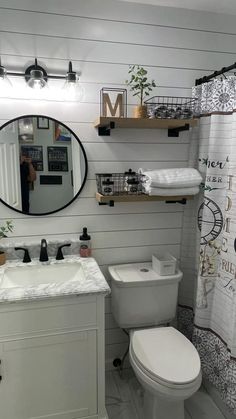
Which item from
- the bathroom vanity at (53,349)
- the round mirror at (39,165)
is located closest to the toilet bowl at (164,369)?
the bathroom vanity at (53,349)

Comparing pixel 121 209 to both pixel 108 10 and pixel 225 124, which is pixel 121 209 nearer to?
pixel 225 124

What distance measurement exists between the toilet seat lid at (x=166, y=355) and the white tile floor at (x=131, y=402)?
1.59 ft

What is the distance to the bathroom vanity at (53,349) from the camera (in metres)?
1.36

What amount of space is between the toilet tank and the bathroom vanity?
0.98ft

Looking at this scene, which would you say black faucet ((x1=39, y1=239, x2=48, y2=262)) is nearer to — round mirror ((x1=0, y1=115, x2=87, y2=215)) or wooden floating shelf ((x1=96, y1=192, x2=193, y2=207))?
round mirror ((x1=0, y1=115, x2=87, y2=215))

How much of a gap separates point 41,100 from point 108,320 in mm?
1494

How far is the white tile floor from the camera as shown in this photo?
173 cm

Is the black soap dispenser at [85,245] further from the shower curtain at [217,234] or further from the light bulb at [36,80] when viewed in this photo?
the light bulb at [36,80]

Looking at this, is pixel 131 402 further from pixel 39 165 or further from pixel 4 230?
pixel 39 165

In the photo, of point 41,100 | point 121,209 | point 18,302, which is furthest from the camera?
point 121,209

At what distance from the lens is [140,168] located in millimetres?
1880

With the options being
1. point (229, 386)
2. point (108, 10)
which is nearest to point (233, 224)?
point (229, 386)

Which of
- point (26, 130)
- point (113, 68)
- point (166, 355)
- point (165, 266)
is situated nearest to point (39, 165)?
point (26, 130)

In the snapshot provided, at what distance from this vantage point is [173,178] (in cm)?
170
